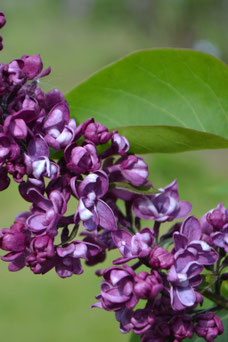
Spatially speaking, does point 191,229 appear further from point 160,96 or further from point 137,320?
point 160,96

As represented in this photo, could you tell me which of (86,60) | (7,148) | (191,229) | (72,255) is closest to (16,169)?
(7,148)

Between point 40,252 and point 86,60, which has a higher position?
point 40,252

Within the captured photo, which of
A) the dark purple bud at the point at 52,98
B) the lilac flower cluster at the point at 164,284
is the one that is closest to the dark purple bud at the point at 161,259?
the lilac flower cluster at the point at 164,284

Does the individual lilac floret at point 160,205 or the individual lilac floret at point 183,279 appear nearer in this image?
the individual lilac floret at point 183,279

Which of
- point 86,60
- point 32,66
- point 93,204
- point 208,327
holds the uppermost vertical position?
point 32,66

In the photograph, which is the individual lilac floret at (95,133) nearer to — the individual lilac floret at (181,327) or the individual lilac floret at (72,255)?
the individual lilac floret at (72,255)

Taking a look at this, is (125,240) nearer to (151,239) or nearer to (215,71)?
(151,239)
